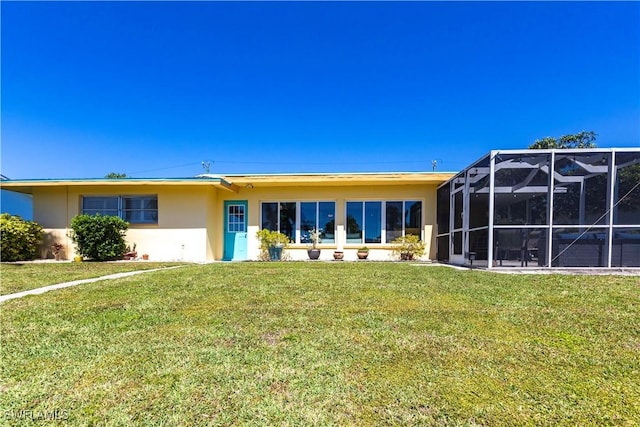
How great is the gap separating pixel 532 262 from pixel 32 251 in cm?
1594

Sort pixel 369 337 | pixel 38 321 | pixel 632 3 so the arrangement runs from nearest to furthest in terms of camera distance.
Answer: pixel 369 337, pixel 38 321, pixel 632 3

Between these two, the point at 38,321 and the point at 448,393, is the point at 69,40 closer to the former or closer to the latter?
the point at 38,321

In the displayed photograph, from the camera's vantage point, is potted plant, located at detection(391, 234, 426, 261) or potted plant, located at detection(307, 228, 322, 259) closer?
potted plant, located at detection(391, 234, 426, 261)

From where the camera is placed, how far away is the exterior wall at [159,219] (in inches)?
488

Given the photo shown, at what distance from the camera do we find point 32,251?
12.0m

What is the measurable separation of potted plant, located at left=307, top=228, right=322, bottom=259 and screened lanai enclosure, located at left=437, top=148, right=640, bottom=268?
19.1 ft

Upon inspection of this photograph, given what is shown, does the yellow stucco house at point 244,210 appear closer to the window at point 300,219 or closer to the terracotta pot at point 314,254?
the window at point 300,219

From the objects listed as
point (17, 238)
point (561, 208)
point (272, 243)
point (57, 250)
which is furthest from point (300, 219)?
point (17, 238)

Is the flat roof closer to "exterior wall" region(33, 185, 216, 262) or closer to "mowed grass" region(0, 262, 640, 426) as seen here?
"exterior wall" region(33, 185, 216, 262)

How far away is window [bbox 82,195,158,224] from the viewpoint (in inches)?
499

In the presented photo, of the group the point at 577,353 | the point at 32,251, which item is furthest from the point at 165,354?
the point at 32,251

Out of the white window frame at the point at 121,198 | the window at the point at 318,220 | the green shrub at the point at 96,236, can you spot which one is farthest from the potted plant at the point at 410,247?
the green shrub at the point at 96,236

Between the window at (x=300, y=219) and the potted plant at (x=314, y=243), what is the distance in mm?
116

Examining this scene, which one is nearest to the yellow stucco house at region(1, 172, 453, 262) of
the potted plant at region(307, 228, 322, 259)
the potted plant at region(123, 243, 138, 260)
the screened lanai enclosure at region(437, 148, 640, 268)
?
the potted plant at region(307, 228, 322, 259)
